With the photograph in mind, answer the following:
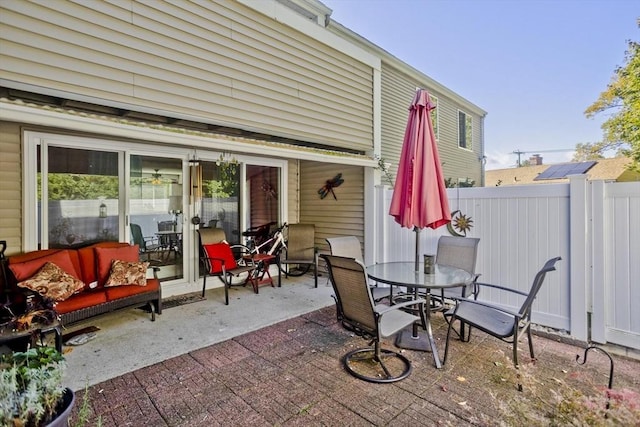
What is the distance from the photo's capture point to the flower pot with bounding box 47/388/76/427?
60.9 inches

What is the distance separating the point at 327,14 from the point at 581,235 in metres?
5.75

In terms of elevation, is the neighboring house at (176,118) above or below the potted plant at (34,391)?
above

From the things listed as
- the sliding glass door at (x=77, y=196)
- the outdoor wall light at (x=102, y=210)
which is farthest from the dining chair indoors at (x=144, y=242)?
the outdoor wall light at (x=102, y=210)

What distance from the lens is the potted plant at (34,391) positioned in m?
1.46

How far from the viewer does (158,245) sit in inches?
202

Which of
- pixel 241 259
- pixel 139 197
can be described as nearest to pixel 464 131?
pixel 241 259

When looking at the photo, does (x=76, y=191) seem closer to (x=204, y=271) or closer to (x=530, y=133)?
(x=204, y=271)

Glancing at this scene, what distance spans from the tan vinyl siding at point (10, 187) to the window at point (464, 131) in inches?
469

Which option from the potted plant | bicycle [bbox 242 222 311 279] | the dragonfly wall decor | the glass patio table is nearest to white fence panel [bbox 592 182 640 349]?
the glass patio table

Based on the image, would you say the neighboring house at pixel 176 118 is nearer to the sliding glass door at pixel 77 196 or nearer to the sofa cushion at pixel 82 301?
the sliding glass door at pixel 77 196

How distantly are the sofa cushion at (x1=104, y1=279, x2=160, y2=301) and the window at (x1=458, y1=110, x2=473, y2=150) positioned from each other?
11081mm

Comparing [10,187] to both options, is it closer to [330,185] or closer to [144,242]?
[144,242]

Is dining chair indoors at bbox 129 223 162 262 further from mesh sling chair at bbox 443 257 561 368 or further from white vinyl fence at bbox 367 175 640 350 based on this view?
white vinyl fence at bbox 367 175 640 350

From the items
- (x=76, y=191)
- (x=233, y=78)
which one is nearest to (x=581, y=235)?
(x=233, y=78)
